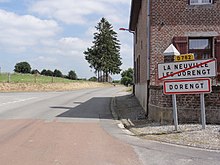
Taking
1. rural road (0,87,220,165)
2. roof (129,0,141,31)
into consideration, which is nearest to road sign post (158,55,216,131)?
rural road (0,87,220,165)

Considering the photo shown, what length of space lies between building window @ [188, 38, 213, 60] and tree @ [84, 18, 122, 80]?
64327 millimetres

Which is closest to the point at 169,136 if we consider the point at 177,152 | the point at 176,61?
the point at 177,152

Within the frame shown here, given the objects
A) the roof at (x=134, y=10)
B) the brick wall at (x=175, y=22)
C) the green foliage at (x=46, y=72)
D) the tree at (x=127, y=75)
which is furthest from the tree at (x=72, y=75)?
the brick wall at (x=175, y=22)

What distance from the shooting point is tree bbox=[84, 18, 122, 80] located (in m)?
79.2

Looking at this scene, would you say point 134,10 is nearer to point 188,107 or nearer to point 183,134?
point 188,107

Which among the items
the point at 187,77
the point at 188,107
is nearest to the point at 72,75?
the point at 188,107

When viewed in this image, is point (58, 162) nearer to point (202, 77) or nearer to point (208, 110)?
point (202, 77)

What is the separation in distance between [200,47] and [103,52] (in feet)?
217

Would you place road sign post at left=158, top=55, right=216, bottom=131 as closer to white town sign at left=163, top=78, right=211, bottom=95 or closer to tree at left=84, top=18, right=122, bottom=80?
white town sign at left=163, top=78, right=211, bottom=95

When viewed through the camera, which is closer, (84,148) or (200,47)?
(84,148)

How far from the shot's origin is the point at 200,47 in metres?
14.3

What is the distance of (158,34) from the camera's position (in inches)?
544

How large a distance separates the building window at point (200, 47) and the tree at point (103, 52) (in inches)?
2533

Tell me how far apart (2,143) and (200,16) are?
31.8ft
